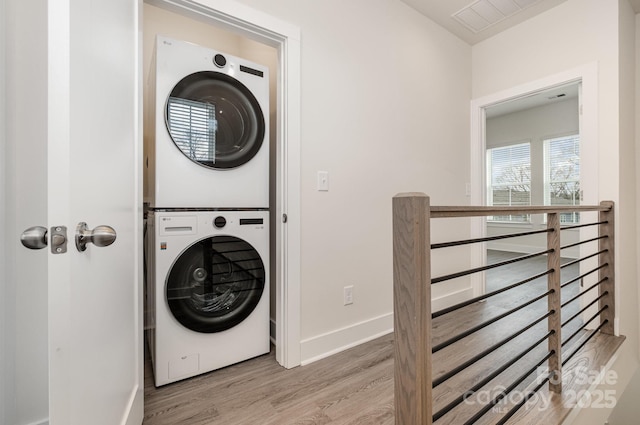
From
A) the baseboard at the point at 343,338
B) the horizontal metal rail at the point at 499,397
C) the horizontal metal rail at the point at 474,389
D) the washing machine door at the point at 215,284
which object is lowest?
the baseboard at the point at 343,338

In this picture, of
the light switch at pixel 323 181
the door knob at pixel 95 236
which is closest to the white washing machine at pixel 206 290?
the light switch at pixel 323 181

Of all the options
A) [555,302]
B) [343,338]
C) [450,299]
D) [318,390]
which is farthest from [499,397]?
[450,299]

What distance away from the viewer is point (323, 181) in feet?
6.35

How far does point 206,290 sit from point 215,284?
6 cm

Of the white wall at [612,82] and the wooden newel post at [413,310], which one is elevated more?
the white wall at [612,82]

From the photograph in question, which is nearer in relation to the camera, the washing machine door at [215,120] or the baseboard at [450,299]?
the washing machine door at [215,120]

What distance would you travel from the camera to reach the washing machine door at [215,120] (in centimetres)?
160

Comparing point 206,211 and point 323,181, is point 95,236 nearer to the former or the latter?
point 206,211

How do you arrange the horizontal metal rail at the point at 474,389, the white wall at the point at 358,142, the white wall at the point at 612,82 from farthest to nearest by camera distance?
1. the white wall at the point at 612,82
2. the white wall at the point at 358,142
3. the horizontal metal rail at the point at 474,389

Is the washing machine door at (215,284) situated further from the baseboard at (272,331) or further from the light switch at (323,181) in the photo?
the light switch at (323,181)

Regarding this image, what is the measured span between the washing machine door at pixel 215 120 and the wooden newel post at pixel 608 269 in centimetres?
255

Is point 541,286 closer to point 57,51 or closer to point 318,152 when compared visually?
point 318,152

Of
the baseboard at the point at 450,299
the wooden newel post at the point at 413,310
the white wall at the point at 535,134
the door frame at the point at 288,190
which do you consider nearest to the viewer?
the wooden newel post at the point at 413,310

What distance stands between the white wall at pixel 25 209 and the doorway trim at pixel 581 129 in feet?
10.6
